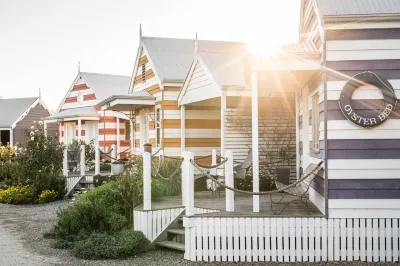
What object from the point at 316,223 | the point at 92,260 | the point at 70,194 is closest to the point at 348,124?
the point at 316,223

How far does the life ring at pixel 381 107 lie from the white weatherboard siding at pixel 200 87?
6010mm

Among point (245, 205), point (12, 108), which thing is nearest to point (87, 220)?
point (245, 205)

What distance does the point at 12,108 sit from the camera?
40.7 metres

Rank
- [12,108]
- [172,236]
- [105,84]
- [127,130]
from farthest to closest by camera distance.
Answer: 1. [12,108]
2. [105,84]
3. [127,130]
4. [172,236]

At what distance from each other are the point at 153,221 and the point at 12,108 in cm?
3454

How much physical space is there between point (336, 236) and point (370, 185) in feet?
3.23

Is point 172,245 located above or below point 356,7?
below

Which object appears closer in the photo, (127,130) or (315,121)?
(315,121)

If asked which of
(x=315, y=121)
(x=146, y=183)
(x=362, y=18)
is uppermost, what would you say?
(x=362, y=18)

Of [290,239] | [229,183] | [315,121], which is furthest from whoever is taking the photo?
[315,121]

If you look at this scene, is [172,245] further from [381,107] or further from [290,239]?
[381,107]

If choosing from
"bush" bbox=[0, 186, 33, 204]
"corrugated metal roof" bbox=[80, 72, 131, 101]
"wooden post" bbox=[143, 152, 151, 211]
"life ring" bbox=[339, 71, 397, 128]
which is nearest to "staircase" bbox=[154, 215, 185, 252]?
"wooden post" bbox=[143, 152, 151, 211]

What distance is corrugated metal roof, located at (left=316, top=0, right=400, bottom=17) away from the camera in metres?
8.00

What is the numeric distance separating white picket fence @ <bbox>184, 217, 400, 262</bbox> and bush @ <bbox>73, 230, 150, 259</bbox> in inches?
42.9
